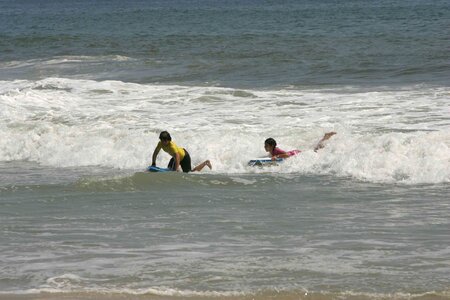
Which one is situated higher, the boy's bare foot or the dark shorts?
the boy's bare foot

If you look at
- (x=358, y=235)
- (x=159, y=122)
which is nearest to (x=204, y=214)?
(x=358, y=235)

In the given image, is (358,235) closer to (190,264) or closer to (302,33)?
(190,264)

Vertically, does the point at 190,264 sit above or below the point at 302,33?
below

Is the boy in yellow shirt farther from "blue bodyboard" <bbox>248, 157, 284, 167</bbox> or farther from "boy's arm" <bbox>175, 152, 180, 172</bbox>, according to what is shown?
"blue bodyboard" <bbox>248, 157, 284, 167</bbox>

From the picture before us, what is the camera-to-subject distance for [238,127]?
18750 mm

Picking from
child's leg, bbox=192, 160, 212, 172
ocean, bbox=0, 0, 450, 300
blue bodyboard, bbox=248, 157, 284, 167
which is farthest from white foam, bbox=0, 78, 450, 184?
child's leg, bbox=192, 160, 212, 172

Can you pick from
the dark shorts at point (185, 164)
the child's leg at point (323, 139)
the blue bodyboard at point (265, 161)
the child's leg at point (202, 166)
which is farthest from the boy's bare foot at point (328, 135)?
the dark shorts at point (185, 164)

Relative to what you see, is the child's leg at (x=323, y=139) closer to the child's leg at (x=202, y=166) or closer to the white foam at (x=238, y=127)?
the white foam at (x=238, y=127)

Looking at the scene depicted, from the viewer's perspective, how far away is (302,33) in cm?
4141

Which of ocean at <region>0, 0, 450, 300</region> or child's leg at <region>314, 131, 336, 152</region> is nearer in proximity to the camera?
ocean at <region>0, 0, 450, 300</region>

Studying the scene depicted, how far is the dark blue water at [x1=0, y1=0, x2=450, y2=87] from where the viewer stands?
86.6 ft

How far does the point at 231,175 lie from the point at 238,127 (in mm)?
3858

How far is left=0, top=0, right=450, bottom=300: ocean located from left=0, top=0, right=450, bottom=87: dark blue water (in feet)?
0.59

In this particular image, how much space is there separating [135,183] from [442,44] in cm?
2063
